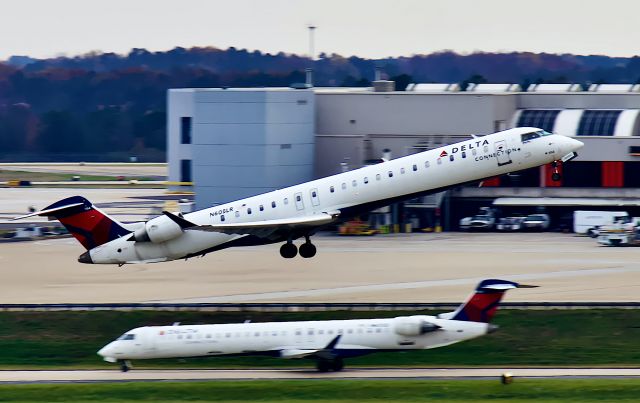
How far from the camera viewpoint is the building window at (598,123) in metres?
134

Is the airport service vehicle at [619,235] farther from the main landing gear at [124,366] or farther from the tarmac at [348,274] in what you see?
the main landing gear at [124,366]

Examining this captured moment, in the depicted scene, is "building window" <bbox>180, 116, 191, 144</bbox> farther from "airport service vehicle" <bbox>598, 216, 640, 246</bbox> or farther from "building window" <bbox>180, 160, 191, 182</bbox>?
"airport service vehicle" <bbox>598, 216, 640, 246</bbox>

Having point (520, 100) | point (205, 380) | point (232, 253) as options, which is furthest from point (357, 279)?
point (520, 100)

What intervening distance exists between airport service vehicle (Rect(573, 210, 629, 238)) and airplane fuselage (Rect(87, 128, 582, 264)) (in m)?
48.4

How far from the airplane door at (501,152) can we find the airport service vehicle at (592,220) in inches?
1984

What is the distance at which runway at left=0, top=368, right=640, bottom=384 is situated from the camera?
69938 millimetres

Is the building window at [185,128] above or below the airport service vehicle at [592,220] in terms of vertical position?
above

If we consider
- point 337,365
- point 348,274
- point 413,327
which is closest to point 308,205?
point 337,365

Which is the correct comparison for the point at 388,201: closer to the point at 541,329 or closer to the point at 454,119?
the point at 541,329

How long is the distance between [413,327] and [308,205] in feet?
41.0

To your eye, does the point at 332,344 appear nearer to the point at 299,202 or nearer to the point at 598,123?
the point at 299,202

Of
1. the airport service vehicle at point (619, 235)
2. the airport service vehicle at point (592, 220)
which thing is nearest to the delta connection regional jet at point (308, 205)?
the airport service vehicle at point (619, 235)

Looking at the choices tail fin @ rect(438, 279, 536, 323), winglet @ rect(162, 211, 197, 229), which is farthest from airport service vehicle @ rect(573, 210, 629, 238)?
winglet @ rect(162, 211, 197, 229)

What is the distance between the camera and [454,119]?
440ft
